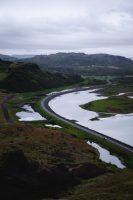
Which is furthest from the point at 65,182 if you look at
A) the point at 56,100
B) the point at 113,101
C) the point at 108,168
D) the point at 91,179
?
the point at 56,100

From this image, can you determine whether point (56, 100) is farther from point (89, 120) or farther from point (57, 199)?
point (57, 199)

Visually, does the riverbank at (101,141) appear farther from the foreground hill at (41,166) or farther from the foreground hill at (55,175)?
the foreground hill at (55,175)

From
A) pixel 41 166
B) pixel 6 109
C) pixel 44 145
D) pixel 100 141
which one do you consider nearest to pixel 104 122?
pixel 100 141

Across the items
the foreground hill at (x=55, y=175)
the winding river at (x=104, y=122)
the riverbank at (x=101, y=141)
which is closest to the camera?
the foreground hill at (x=55, y=175)

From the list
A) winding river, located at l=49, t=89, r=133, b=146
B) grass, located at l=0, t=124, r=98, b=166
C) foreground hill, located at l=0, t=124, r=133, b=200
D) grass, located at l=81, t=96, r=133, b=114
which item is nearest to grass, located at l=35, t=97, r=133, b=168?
grass, located at l=0, t=124, r=98, b=166

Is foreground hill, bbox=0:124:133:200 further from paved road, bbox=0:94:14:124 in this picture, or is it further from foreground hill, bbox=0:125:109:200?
paved road, bbox=0:94:14:124

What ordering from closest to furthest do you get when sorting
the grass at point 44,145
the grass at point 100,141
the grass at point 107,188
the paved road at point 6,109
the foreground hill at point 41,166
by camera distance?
the grass at point 107,188, the foreground hill at point 41,166, the grass at point 44,145, the grass at point 100,141, the paved road at point 6,109

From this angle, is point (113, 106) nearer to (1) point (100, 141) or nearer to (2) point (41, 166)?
(1) point (100, 141)

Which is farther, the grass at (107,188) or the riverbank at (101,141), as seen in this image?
the riverbank at (101,141)

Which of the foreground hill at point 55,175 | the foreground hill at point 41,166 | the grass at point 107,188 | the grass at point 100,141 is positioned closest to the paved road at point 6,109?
the grass at point 100,141

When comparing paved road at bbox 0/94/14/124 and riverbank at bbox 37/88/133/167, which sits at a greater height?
paved road at bbox 0/94/14/124

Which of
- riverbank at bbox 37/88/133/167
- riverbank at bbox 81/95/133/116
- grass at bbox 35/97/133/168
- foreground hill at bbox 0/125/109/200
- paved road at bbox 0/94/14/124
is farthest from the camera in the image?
riverbank at bbox 81/95/133/116

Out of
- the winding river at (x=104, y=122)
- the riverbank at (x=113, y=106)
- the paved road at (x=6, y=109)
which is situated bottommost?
the winding river at (x=104, y=122)
